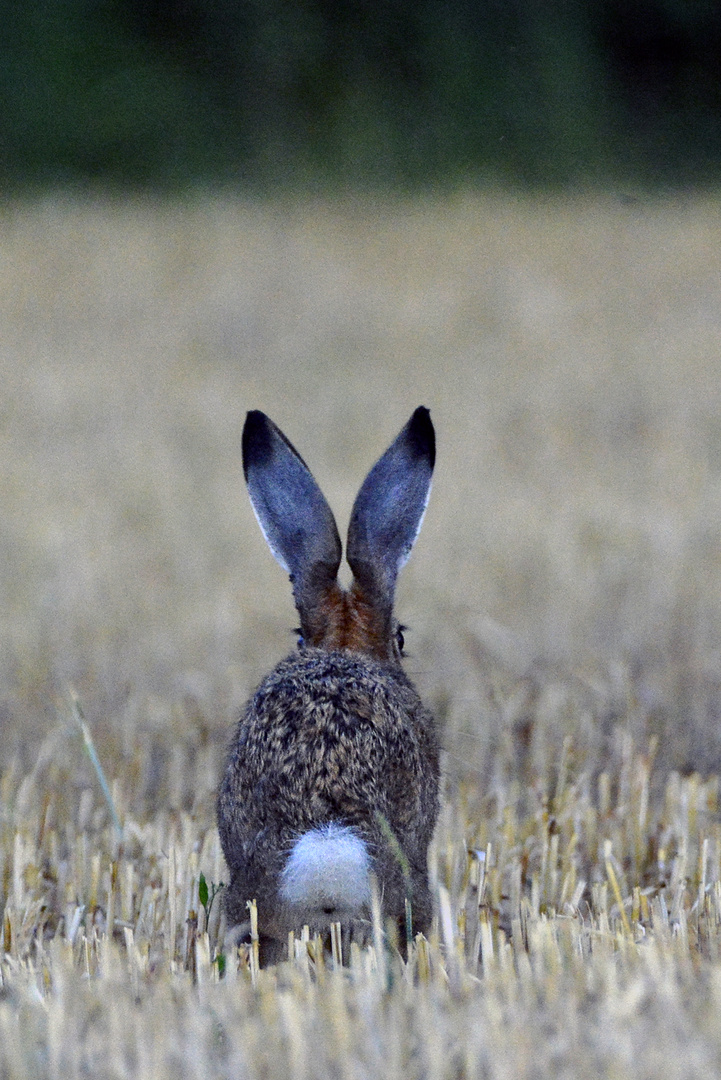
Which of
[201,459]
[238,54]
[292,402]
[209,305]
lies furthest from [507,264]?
[238,54]

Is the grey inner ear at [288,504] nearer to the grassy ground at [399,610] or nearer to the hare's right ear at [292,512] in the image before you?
the hare's right ear at [292,512]

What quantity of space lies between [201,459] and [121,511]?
1439 mm

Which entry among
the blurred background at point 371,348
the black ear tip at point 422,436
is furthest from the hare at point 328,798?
the blurred background at point 371,348

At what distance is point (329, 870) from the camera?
344cm

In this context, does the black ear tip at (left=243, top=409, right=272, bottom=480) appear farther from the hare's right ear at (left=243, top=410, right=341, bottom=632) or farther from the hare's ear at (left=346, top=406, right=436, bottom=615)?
the hare's ear at (left=346, top=406, right=436, bottom=615)

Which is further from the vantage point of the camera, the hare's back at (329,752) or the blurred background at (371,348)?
the blurred background at (371,348)

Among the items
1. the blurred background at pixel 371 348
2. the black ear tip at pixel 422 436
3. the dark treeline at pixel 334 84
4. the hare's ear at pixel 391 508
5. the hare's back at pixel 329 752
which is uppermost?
the dark treeline at pixel 334 84

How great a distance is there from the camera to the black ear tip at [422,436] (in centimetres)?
463

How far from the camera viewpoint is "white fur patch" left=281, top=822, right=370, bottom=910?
3447 mm

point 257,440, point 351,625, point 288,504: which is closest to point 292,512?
point 288,504

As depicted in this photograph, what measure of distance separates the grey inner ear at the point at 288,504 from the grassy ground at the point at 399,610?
2.64 ft

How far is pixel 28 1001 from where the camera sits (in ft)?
9.13

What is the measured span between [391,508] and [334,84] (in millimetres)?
19188

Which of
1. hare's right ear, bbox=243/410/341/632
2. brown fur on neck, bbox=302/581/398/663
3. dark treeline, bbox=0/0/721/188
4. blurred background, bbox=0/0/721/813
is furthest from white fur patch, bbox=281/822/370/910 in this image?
dark treeline, bbox=0/0/721/188
